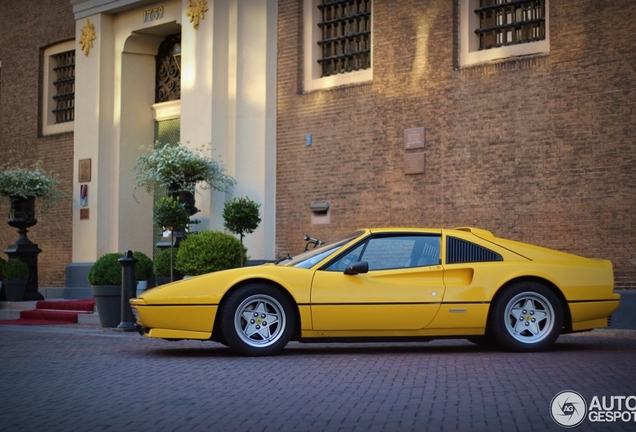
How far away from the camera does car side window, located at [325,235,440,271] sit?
9688 mm

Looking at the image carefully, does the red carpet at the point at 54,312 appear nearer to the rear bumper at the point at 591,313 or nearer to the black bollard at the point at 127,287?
the black bollard at the point at 127,287

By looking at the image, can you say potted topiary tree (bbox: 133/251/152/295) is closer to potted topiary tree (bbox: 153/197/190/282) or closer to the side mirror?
potted topiary tree (bbox: 153/197/190/282)

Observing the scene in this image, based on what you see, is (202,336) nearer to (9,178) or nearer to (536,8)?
(536,8)

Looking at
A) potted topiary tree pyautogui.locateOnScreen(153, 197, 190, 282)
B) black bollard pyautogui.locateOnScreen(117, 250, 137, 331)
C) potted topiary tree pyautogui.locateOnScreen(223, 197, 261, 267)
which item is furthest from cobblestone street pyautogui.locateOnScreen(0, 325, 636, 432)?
potted topiary tree pyautogui.locateOnScreen(223, 197, 261, 267)

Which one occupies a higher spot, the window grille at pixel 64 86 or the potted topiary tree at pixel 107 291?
the window grille at pixel 64 86

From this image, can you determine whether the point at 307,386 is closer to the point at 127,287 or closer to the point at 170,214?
the point at 127,287

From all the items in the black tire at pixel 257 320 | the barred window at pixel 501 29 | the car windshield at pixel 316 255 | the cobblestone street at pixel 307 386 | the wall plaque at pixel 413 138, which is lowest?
the cobblestone street at pixel 307 386

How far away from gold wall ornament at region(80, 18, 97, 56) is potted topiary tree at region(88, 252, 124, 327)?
8.93 m

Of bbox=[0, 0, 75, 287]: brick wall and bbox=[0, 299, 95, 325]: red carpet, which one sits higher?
bbox=[0, 0, 75, 287]: brick wall

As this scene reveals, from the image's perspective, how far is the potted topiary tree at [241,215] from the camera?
16.8 meters

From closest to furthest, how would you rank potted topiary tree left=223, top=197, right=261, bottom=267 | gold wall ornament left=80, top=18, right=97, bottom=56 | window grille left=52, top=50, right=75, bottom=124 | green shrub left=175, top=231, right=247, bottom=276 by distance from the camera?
1. green shrub left=175, top=231, right=247, bottom=276
2. potted topiary tree left=223, top=197, right=261, bottom=267
3. gold wall ornament left=80, top=18, right=97, bottom=56
4. window grille left=52, top=50, right=75, bottom=124

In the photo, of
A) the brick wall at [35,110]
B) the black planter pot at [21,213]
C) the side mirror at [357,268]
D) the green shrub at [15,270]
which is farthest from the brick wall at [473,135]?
the brick wall at [35,110]

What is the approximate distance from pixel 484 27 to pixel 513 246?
736 cm

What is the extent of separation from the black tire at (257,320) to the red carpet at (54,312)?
27.9 ft
